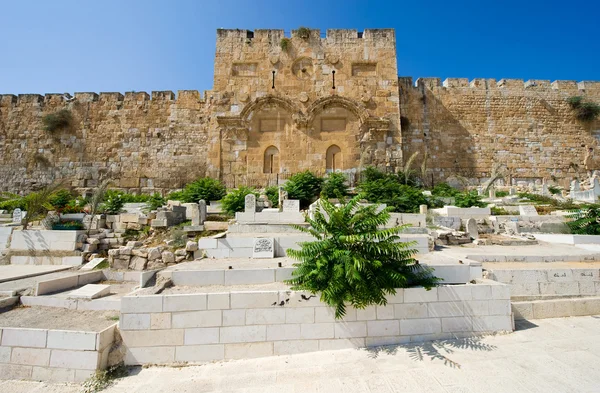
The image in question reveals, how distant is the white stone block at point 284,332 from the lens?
154 inches

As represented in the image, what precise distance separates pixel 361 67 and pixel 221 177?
32.2 feet

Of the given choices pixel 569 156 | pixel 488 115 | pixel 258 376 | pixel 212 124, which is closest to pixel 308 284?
pixel 258 376

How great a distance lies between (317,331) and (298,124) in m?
12.6

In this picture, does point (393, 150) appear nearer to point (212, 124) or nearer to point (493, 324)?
point (212, 124)

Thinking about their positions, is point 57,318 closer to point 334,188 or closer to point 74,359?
point 74,359

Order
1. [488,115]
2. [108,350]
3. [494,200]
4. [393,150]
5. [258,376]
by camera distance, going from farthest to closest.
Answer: [488,115] < [393,150] < [494,200] < [108,350] < [258,376]

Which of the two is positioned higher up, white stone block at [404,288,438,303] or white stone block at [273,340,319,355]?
white stone block at [404,288,438,303]

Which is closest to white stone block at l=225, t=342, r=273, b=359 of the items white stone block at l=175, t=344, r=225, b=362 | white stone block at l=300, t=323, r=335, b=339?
white stone block at l=175, t=344, r=225, b=362

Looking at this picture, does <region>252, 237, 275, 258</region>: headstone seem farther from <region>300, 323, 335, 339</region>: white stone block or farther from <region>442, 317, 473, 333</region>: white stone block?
<region>442, 317, 473, 333</region>: white stone block

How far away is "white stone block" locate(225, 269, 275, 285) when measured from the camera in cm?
466

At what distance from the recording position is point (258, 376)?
3.45m

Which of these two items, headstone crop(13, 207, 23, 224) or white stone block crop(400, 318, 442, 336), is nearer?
white stone block crop(400, 318, 442, 336)

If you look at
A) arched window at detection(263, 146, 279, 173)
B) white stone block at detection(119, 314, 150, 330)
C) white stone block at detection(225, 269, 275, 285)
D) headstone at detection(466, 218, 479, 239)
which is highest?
arched window at detection(263, 146, 279, 173)

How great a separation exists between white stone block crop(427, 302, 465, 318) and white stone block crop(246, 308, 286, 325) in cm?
220
